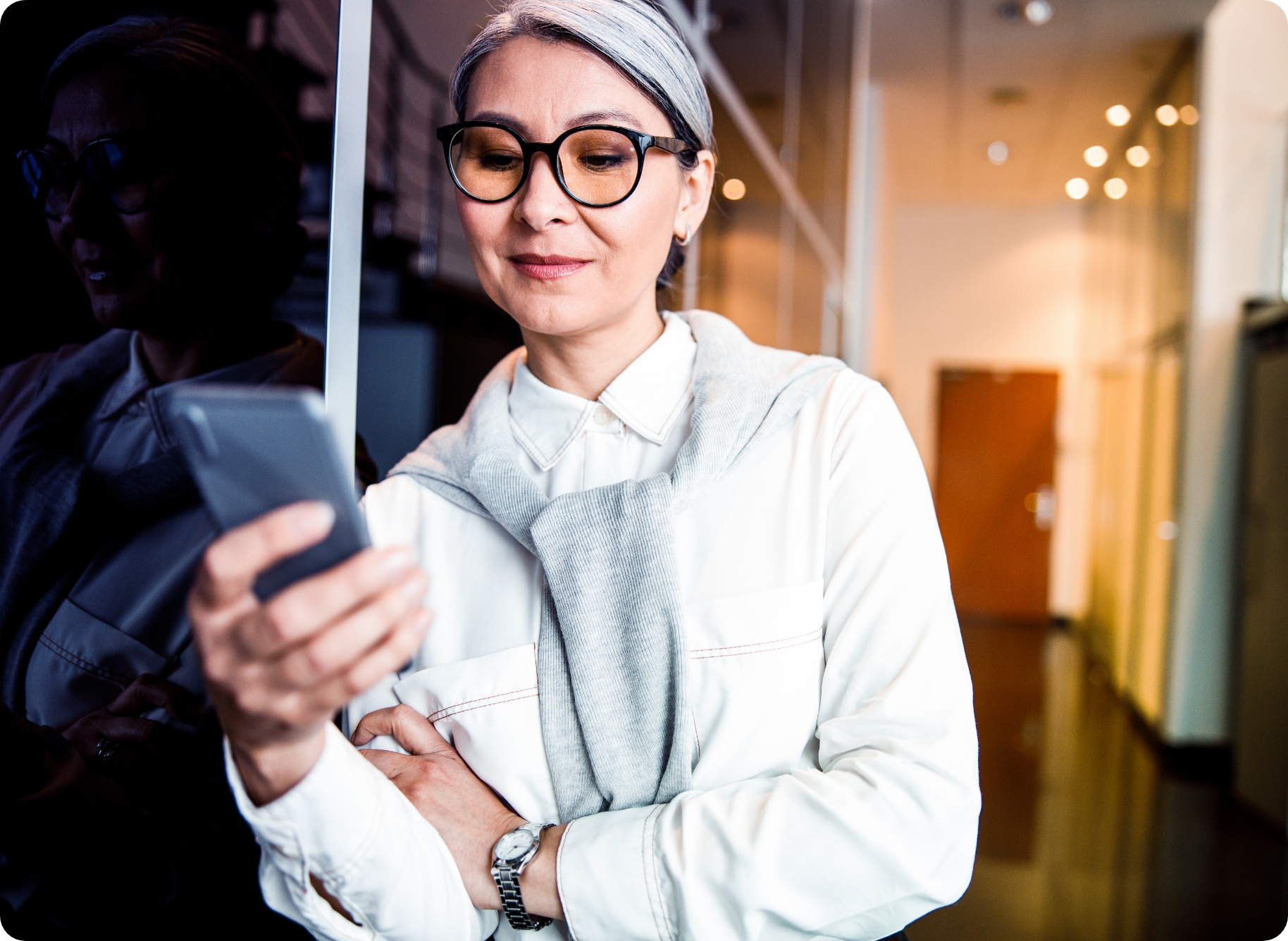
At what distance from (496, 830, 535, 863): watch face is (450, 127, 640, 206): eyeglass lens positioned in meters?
0.62

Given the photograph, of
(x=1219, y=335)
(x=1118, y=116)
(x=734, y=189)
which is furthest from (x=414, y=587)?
(x=1118, y=116)

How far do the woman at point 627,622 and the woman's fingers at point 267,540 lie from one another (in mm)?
251

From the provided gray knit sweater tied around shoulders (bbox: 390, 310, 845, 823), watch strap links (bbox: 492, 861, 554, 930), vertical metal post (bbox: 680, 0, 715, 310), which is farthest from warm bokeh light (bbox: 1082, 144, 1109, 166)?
watch strap links (bbox: 492, 861, 554, 930)

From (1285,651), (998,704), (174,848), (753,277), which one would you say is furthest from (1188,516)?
(174,848)

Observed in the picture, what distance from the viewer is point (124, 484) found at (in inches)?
34.7

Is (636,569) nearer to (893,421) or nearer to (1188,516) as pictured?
(893,421)

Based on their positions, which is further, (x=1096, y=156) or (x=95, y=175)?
(x=1096, y=156)

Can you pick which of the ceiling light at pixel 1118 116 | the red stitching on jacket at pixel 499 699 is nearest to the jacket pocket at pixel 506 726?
the red stitching on jacket at pixel 499 699

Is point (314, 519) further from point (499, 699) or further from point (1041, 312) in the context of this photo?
point (1041, 312)

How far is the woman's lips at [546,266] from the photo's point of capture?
941mm

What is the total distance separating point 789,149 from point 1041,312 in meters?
5.93

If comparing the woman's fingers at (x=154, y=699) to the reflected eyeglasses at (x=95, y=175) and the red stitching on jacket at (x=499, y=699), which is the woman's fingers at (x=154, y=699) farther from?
the reflected eyeglasses at (x=95, y=175)

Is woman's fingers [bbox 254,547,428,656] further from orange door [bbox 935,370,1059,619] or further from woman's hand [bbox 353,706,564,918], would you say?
orange door [bbox 935,370,1059,619]

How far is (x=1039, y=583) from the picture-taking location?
874 cm
